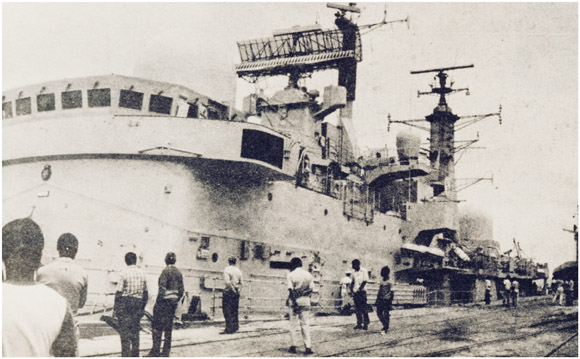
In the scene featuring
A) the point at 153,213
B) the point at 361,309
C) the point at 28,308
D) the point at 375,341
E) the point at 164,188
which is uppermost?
the point at 164,188

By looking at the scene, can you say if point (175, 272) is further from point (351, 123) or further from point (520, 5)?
point (351, 123)

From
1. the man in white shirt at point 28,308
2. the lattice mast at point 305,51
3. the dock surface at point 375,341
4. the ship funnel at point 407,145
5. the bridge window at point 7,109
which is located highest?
the lattice mast at point 305,51

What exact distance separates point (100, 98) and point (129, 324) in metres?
6.97

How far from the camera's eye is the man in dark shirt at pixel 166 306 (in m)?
6.70

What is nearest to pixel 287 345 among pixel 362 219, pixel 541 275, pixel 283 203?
pixel 283 203

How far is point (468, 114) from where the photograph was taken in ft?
91.8

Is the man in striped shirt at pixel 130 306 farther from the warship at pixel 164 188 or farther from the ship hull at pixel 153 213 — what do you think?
the ship hull at pixel 153 213

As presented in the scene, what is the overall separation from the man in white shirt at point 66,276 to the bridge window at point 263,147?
7.27 meters

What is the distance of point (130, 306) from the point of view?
625cm

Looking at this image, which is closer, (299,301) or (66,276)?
(66,276)

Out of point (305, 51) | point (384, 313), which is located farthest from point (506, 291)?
point (384, 313)

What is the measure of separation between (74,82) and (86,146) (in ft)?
5.04

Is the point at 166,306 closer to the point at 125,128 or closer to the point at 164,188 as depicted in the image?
the point at 164,188

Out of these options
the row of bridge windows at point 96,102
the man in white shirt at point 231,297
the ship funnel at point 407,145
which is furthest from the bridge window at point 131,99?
the ship funnel at point 407,145
